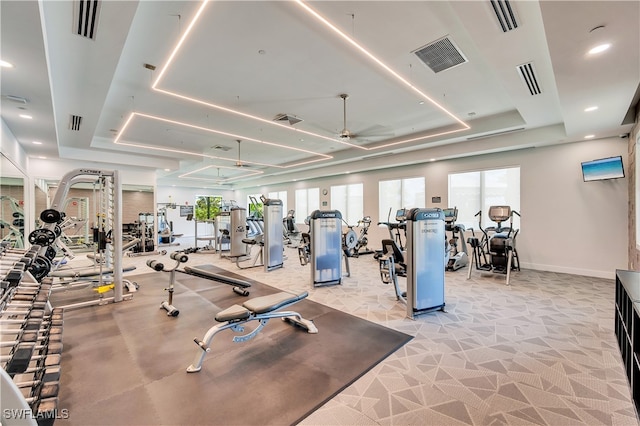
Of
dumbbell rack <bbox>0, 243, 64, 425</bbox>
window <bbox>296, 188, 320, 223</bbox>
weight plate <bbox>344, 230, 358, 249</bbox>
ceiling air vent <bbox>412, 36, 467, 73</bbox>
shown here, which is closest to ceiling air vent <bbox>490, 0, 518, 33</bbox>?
ceiling air vent <bbox>412, 36, 467, 73</bbox>

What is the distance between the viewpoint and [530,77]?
381cm

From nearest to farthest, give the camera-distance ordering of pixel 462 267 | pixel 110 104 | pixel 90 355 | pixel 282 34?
pixel 90 355 < pixel 282 34 < pixel 110 104 < pixel 462 267

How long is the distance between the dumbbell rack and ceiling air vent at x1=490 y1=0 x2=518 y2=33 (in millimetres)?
4005

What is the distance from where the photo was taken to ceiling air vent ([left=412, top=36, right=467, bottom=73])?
3475 millimetres

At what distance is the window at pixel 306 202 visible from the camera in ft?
42.8

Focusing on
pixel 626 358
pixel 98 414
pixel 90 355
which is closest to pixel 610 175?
pixel 626 358

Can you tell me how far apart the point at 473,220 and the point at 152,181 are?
1121 cm

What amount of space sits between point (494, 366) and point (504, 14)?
3.33 metres

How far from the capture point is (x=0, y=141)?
4.71 meters

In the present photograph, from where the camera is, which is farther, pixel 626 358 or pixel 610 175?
pixel 610 175

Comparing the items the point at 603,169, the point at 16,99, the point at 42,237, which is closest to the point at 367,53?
the point at 42,237

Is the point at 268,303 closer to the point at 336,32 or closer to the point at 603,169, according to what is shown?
the point at 336,32

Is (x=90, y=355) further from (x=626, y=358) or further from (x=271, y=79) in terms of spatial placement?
(x=626, y=358)

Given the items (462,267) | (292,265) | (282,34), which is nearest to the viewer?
(282,34)
